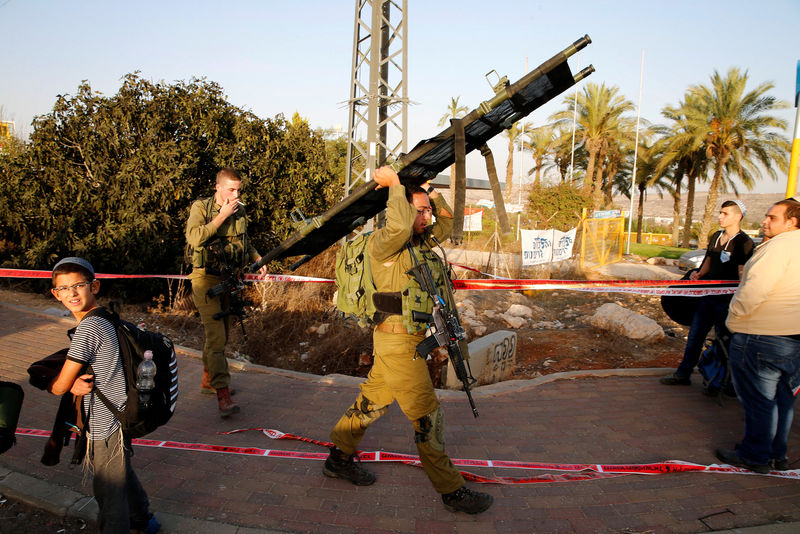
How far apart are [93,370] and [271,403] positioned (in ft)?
8.24

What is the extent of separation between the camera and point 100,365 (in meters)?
2.33

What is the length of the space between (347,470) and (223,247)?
237 cm

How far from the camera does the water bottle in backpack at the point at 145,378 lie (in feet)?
7.64

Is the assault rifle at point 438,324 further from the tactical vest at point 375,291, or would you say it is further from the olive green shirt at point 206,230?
the olive green shirt at point 206,230

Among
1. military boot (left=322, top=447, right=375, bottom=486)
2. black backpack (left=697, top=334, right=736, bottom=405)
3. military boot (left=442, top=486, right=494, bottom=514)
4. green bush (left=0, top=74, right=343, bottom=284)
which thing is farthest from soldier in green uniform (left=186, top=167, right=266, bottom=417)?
black backpack (left=697, top=334, right=736, bottom=405)

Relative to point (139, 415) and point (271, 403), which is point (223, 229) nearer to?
point (271, 403)

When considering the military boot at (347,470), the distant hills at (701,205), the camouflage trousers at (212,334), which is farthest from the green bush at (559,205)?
the distant hills at (701,205)

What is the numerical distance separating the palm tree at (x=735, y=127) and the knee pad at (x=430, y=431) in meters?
29.1

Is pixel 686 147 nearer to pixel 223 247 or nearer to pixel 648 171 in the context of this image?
pixel 648 171

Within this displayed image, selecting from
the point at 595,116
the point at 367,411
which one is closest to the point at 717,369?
the point at 367,411

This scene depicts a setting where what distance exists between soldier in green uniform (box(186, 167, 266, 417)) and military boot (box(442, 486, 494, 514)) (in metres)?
2.27

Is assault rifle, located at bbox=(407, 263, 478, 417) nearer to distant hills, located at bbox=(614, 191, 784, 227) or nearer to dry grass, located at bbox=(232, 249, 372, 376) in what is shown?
dry grass, located at bbox=(232, 249, 372, 376)

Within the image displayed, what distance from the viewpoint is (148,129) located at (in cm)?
809

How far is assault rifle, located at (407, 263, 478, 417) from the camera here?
2.85 m
